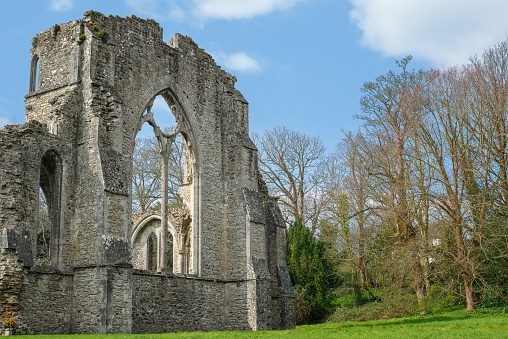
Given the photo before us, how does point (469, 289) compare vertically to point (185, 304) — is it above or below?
above

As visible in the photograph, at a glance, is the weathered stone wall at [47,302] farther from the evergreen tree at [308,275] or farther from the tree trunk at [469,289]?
the tree trunk at [469,289]

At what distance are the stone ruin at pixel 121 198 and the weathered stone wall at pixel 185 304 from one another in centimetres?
3

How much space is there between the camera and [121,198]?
14.8 meters

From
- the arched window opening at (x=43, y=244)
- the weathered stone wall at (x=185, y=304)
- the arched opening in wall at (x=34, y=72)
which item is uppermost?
the arched opening in wall at (x=34, y=72)

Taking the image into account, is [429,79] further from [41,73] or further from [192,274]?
[41,73]

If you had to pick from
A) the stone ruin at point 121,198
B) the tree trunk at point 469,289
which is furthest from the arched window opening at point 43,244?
the tree trunk at point 469,289

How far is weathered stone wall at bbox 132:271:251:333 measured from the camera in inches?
627

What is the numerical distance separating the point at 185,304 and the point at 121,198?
171 inches

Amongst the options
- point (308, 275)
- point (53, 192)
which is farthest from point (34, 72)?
point (308, 275)

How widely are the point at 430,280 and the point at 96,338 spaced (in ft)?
56.5

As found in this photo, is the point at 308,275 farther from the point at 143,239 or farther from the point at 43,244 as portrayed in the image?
the point at 43,244

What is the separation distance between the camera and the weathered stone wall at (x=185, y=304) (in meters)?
15.9

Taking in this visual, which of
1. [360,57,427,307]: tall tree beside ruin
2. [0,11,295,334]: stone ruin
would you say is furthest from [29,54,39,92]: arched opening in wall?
[360,57,427,307]: tall tree beside ruin

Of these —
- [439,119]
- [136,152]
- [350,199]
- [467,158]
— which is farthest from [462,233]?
[136,152]
